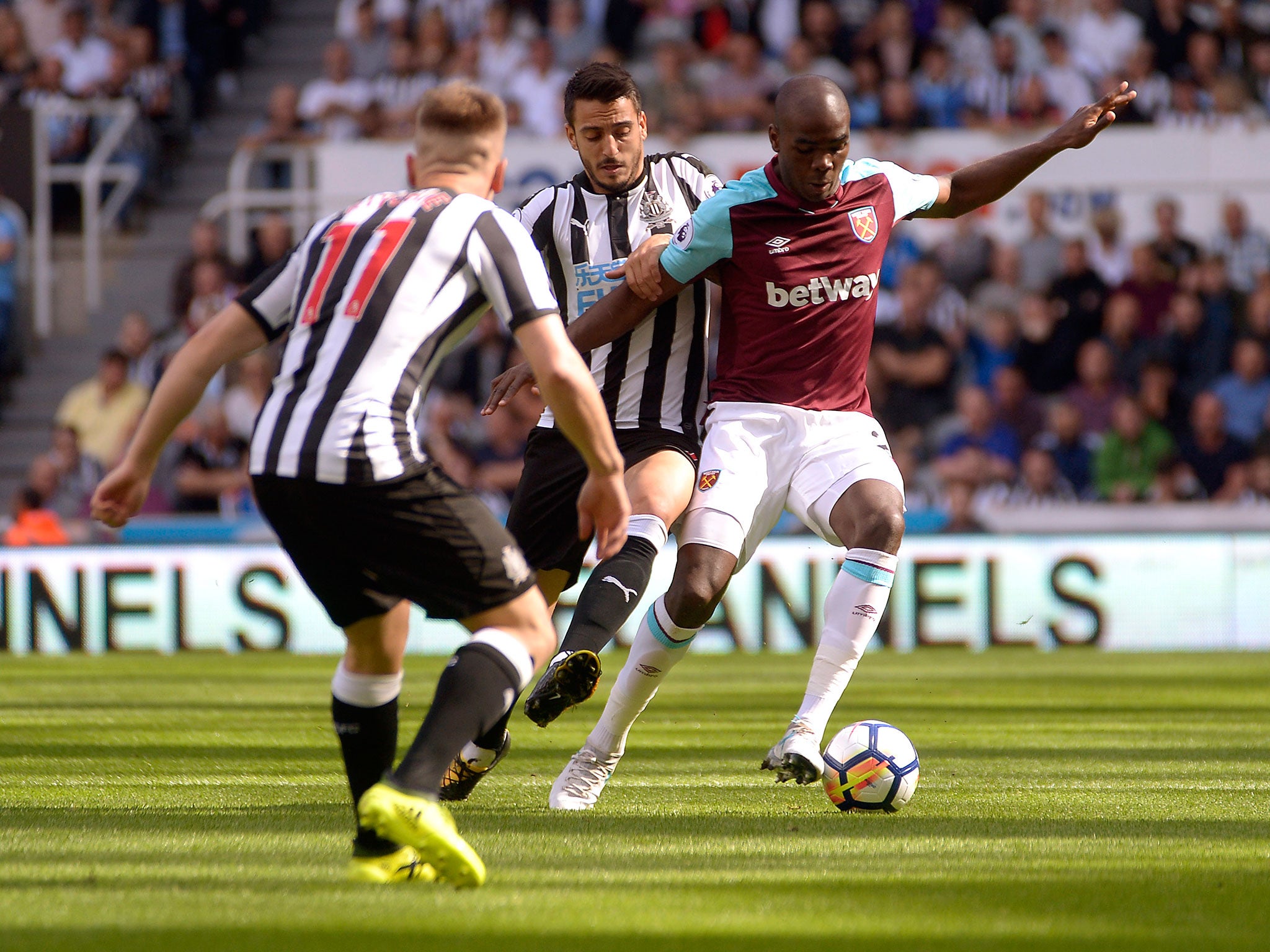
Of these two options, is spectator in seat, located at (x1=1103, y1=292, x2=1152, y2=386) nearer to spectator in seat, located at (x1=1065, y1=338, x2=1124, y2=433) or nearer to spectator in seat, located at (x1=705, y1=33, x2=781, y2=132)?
spectator in seat, located at (x1=1065, y1=338, x2=1124, y2=433)

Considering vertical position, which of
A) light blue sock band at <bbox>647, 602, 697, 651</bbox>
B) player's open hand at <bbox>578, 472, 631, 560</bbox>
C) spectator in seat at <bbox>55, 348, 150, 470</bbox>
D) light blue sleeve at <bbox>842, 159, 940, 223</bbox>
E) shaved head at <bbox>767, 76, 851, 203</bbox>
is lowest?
spectator in seat at <bbox>55, 348, 150, 470</bbox>

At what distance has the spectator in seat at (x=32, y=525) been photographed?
13570 mm

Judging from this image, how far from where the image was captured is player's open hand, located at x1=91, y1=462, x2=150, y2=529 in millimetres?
3934

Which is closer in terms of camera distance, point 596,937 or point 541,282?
point 596,937

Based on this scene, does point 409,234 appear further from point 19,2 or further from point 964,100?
point 19,2

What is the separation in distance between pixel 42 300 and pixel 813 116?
13420mm

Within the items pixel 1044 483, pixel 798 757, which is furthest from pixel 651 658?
pixel 1044 483

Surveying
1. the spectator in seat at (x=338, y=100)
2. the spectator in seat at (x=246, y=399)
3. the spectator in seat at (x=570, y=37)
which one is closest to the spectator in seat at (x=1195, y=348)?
the spectator in seat at (x=570, y=37)

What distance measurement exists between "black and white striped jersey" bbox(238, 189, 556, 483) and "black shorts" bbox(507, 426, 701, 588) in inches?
73.1

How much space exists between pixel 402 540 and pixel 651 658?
1.80 meters

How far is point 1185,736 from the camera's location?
7.55 metres

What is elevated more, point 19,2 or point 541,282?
point 19,2

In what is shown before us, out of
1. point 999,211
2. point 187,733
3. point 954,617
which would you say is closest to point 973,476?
point 954,617

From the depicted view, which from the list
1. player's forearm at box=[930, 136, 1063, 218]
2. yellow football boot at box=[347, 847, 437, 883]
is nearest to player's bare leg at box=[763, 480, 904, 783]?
player's forearm at box=[930, 136, 1063, 218]
